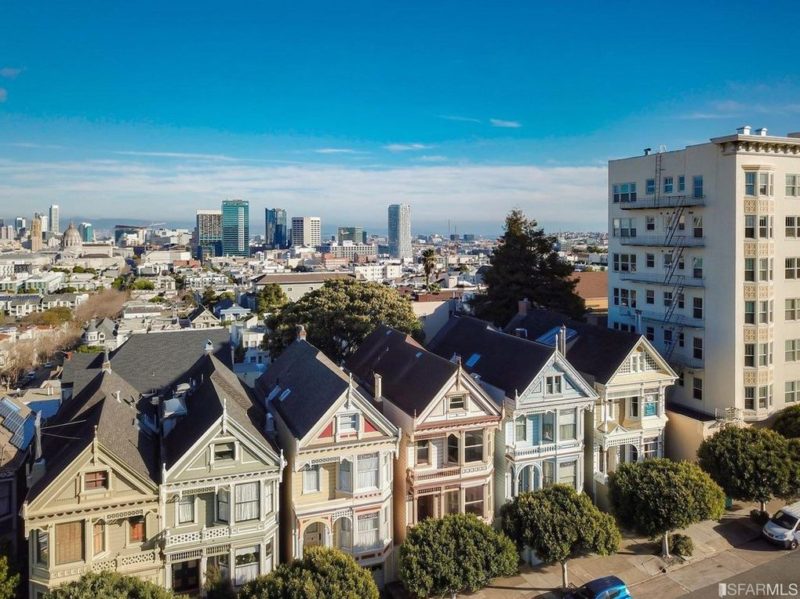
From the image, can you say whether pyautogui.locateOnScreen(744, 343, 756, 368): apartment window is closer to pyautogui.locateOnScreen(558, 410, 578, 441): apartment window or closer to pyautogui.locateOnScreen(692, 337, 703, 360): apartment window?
pyautogui.locateOnScreen(692, 337, 703, 360): apartment window

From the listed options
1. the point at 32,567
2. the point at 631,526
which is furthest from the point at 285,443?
the point at 631,526

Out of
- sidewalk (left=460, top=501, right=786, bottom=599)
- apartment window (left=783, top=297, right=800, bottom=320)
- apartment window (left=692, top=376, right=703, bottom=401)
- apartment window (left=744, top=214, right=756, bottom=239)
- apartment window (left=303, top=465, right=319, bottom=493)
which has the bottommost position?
sidewalk (left=460, top=501, right=786, bottom=599)

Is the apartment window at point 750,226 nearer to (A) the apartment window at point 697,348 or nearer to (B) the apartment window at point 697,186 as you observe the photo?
(B) the apartment window at point 697,186

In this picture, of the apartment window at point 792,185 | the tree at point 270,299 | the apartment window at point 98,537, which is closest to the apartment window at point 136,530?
the apartment window at point 98,537

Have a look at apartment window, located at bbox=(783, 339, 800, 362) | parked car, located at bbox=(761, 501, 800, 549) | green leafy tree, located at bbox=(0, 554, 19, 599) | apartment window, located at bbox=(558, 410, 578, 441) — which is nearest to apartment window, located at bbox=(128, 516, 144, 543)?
green leafy tree, located at bbox=(0, 554, 19, 599)

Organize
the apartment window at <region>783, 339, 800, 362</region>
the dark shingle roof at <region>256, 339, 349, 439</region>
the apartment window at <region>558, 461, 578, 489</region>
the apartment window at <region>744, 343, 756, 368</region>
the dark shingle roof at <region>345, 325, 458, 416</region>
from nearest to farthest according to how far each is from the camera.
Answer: the dark shingle roof at <region>256, 339, 349, 439</region> < the dark shingle roof at <region>345, 325, 458, 416</region> < the apartment window at <region>558, 461, 578, 489</region> < the apartment window at <region>744, 343, 756, 368</region> < the apartment window at <region>783, 339, 800, 362</region>

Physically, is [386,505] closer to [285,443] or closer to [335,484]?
[335,484]

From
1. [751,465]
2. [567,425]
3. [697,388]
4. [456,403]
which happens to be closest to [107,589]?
[456,403]

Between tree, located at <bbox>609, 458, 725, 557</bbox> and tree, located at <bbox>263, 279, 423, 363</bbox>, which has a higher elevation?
tree, located at <bbox>263, 279, 423, 363</bbox>
